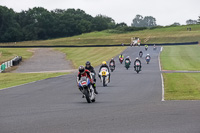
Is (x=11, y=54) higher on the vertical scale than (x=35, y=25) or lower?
lower

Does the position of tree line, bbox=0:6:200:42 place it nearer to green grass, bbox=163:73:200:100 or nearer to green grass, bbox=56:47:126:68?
green grass, bbox=56:47:126:68

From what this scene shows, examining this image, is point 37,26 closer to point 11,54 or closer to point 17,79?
point 11,54

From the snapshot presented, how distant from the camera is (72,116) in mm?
12289

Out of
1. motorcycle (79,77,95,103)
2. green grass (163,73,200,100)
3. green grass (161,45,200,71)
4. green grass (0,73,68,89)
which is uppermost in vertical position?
motorcycle (79,77,95,103)

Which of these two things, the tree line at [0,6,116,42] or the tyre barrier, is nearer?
the tyre barrier

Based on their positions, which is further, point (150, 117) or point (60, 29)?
point (60, 29)

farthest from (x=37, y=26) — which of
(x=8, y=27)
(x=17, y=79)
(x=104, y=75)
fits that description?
(x=104, y=75)

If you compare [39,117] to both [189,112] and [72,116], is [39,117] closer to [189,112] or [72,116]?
[72,116]

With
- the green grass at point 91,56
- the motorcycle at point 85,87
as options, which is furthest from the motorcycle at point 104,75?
the green grass at point 91,56

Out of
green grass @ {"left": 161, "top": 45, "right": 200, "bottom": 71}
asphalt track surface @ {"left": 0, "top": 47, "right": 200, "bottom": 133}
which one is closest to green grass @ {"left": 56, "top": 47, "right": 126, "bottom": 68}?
green grass @ {"left": 161, "top": 45, "right": 200, "bottom": 71}

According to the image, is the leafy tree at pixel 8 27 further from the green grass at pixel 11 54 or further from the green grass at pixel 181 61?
the green grass at pixel 181 61

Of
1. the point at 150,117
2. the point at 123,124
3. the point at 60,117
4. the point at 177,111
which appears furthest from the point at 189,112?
the point at 60,117

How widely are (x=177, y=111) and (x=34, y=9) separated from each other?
156m

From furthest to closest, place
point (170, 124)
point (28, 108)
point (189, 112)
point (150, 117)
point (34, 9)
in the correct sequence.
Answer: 1. point (34, 9)
2. point (28, 108)
3. point (189, 112)
4. point (150, 117)
5. point (170, 124)
